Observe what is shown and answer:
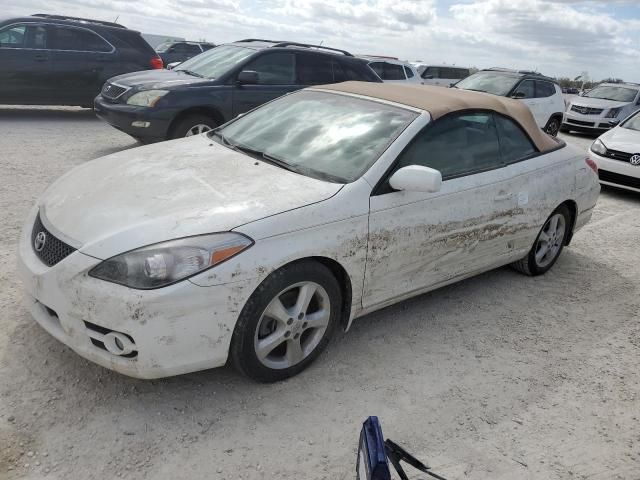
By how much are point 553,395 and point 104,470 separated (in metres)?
2.40

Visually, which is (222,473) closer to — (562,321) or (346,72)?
(562,321)

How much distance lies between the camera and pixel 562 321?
419cm

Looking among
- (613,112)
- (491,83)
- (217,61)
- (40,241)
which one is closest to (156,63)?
(217,61)

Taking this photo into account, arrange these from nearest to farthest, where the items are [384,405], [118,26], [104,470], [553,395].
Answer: [104,470] < [384,405] < [553,395] < [118,26]

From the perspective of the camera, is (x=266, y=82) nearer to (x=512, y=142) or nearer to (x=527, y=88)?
(x=512, y=142)

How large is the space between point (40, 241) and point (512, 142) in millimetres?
3330

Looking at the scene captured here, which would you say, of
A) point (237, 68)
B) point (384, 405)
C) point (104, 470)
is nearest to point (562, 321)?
point (384, 405)

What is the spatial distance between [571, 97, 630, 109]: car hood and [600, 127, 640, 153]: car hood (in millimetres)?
6671

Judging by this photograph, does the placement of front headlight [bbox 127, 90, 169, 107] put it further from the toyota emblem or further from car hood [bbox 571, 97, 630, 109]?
car hood [bbox 571, 97, 630, 109]

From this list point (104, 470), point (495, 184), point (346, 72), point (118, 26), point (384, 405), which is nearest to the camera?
point (104, 470)

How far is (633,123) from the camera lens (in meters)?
9.27

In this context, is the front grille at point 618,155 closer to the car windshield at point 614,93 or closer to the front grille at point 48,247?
the front grille at point 48,247

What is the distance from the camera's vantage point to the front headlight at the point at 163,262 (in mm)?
2602

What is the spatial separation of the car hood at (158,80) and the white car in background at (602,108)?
10562 mm
